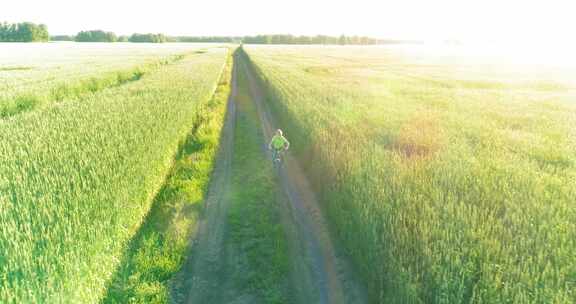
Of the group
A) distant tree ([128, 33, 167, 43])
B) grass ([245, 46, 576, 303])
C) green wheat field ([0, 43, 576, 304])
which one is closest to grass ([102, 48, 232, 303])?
green wheat field ([0, 43, 576, 304])

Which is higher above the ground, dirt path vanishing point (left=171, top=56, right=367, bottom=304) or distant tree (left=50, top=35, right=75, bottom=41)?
distant tree (left=50, top=35, right=75, bottom=41)

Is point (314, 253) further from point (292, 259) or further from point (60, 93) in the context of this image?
point (60, 93)

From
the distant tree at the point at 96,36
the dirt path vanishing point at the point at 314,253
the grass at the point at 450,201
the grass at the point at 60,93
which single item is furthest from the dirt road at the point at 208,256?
the distant tree at the point at 96,36

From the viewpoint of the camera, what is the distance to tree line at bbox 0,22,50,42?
11862cm

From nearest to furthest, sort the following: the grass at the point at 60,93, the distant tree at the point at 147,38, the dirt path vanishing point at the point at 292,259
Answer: the dirt path vanishing point at the point at 292,259
the grass at the point at 60,93
the distant tree at the point at 147,38

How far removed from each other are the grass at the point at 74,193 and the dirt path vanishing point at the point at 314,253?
10.3 ft

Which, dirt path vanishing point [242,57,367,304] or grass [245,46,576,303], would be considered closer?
grass [245,46,576,303]

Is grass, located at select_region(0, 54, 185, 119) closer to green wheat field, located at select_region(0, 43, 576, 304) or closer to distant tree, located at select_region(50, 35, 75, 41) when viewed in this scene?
green wheat field, located at select_region(0, 43, 576, 304)

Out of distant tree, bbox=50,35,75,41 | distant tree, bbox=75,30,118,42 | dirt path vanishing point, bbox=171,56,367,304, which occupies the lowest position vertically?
dirt path vanishing point, bbox=171,56,367,304

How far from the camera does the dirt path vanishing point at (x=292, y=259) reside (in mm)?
5473

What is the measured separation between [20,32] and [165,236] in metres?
159

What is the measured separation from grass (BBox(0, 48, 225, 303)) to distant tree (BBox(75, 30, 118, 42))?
175996 mm

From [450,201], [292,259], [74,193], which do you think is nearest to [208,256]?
[292,259]

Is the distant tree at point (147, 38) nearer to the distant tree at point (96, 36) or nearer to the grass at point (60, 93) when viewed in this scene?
the distant tree at point (96, 36)
